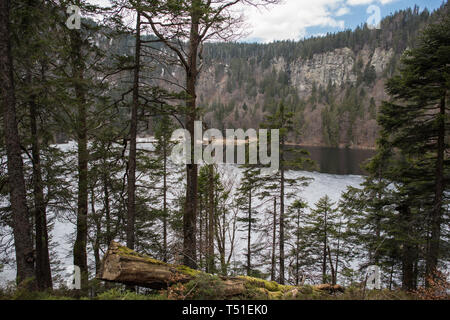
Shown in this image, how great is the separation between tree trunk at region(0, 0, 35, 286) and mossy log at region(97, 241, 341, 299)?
2031mm

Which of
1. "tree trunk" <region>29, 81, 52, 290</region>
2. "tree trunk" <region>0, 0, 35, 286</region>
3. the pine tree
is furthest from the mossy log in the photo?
the pine tree

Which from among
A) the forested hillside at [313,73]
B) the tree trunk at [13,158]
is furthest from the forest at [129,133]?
the forested hillside at [313,73]

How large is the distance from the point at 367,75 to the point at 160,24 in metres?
160

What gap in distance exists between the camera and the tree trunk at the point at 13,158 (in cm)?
477

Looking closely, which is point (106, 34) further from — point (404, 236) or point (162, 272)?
point (404, 236)

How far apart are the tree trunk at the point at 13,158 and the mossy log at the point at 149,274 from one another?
203 centimetres

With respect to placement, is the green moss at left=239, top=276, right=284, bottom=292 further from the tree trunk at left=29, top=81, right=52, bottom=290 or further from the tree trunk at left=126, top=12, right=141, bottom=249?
the tree trunk at left=29, top=81, right=52, bottom=290

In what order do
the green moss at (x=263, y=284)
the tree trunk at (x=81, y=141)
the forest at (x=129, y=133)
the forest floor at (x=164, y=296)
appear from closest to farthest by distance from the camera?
the forest floor at (x=164, y=296), the forest at (x=129, y=133), the green moss at (x=263, y=284), the tree trunk at (x=81, y=141)

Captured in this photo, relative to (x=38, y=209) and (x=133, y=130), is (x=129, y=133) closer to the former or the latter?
(x=133, y=130)

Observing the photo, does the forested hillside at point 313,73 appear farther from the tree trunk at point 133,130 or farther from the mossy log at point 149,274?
the mossy log at point 149,274

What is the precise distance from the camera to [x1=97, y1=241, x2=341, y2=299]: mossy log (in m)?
4.08

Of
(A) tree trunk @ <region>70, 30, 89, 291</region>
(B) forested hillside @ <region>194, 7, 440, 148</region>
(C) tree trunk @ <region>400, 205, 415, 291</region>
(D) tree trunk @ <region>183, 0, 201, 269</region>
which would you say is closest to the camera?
(A) tree trunk @ <region>70, 30, 89, 291</region>

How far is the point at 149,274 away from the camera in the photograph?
4234 mm
